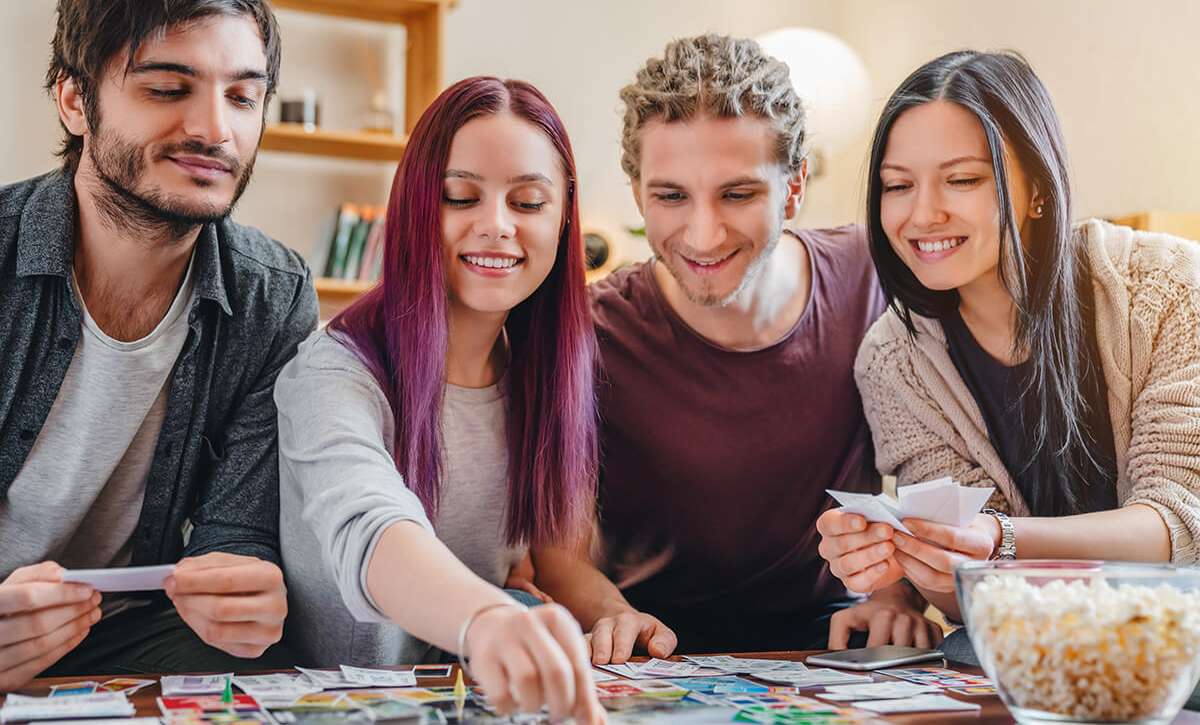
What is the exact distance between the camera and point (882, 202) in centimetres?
183

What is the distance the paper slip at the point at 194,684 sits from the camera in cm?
118

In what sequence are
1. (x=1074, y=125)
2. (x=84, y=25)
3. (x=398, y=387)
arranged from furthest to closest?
(x=1074, y=125), (x=84, y=25), (x=398, y=387)

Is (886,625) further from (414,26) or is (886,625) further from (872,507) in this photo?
(414,26)

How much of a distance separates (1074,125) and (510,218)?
210 centimetres

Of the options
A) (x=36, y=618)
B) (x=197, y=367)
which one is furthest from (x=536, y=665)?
(x=197, y=367)

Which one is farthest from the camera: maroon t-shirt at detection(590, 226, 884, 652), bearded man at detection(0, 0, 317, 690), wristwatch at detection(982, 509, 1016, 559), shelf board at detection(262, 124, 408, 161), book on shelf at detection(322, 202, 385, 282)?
book on shelf at detection(322, 202, 385, 282)

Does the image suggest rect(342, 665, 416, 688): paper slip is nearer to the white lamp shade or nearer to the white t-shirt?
Answer: the white t-shirt

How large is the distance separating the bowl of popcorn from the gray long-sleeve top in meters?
0.57

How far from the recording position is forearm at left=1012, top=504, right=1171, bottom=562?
1.54m

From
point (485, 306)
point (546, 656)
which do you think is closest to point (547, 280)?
point (485, 306)

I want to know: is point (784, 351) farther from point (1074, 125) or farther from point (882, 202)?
point (1074, 125)

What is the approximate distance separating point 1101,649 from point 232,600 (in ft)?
3.12

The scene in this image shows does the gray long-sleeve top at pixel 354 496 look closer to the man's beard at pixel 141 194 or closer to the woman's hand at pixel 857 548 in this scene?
the man's beard at pixel 141 194

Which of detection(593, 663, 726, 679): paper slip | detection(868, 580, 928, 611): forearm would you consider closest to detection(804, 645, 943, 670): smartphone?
detection(593, 663, 726, 679): paper slip
